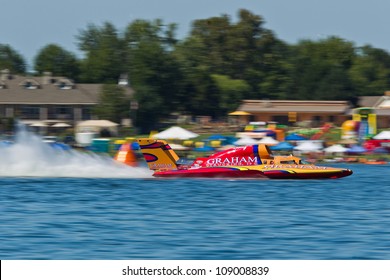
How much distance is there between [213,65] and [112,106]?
156 ft

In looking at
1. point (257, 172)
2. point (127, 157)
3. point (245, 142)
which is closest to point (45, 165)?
point (257, 172)

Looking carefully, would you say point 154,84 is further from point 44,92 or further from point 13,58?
point 13,58

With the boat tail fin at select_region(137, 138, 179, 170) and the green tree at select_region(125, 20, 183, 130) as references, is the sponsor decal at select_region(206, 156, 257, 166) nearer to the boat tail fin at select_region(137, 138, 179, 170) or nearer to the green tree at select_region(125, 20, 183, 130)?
the boat tail fin at select_region(137, 138, 179, 170)

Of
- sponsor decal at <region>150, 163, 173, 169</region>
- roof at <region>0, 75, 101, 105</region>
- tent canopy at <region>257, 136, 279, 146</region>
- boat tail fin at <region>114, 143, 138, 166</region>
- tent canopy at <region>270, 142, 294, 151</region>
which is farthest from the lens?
roof at <region>0, 75, 101, 105</region>

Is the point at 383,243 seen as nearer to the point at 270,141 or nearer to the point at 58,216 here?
the point at 58,216

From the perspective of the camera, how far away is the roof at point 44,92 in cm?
9212

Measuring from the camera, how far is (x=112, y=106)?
8762 centimetres

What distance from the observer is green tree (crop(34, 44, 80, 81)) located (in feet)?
364

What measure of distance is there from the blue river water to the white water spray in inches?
74.7

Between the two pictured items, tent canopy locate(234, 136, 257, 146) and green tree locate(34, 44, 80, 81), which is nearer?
tent canopy locate(234, 136, 257, 146)

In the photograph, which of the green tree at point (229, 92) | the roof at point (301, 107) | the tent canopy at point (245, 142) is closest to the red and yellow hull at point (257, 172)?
the tent canopy at point (245, 142)

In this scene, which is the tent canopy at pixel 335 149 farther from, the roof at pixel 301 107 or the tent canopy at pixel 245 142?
the roof at pixel 301 107

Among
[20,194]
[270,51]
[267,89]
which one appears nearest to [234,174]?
[20,194]

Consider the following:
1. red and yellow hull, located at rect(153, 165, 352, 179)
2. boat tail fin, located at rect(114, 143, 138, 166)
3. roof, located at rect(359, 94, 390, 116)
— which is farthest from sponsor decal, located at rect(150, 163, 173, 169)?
roof, located at rect(359, 94, 390, 116)
